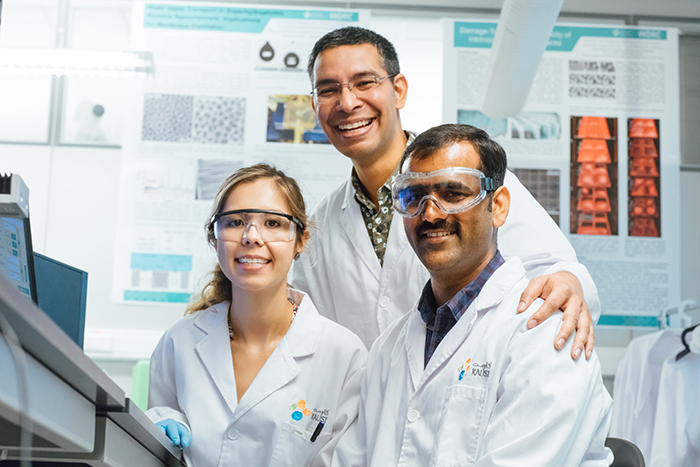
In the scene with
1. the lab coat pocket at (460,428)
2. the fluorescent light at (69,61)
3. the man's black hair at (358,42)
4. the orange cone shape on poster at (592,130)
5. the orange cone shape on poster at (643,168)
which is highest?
the fluorescent light at (69,61)

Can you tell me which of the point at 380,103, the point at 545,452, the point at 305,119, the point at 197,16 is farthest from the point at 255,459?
the point at 197,16

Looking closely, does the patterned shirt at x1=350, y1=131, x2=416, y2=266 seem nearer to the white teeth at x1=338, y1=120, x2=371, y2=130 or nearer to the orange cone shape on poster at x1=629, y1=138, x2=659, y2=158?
the white teeth at x1=338, y1=120, x2=371, y2=130

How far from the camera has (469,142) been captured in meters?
1.41

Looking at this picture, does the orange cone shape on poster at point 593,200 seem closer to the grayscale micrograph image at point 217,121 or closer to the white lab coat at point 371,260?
the white lab coat at point 371,260

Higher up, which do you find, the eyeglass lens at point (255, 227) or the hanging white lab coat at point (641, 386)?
the eyeglass lens at point (255, 227)

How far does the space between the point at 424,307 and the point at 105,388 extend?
84 centimetres

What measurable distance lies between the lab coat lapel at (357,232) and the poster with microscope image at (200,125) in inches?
56.4

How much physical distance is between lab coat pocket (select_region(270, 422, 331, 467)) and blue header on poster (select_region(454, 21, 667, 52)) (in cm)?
274

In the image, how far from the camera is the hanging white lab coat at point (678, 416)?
103 inches

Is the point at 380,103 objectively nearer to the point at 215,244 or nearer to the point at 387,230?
the point at 387,230

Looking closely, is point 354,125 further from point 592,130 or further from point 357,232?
point 592,130

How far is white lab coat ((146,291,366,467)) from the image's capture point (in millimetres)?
1569

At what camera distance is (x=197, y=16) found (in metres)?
3.59

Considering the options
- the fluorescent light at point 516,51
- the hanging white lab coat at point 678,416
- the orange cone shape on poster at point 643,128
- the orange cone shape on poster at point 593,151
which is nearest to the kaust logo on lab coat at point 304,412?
the hanging white lab coat at point 678,416
